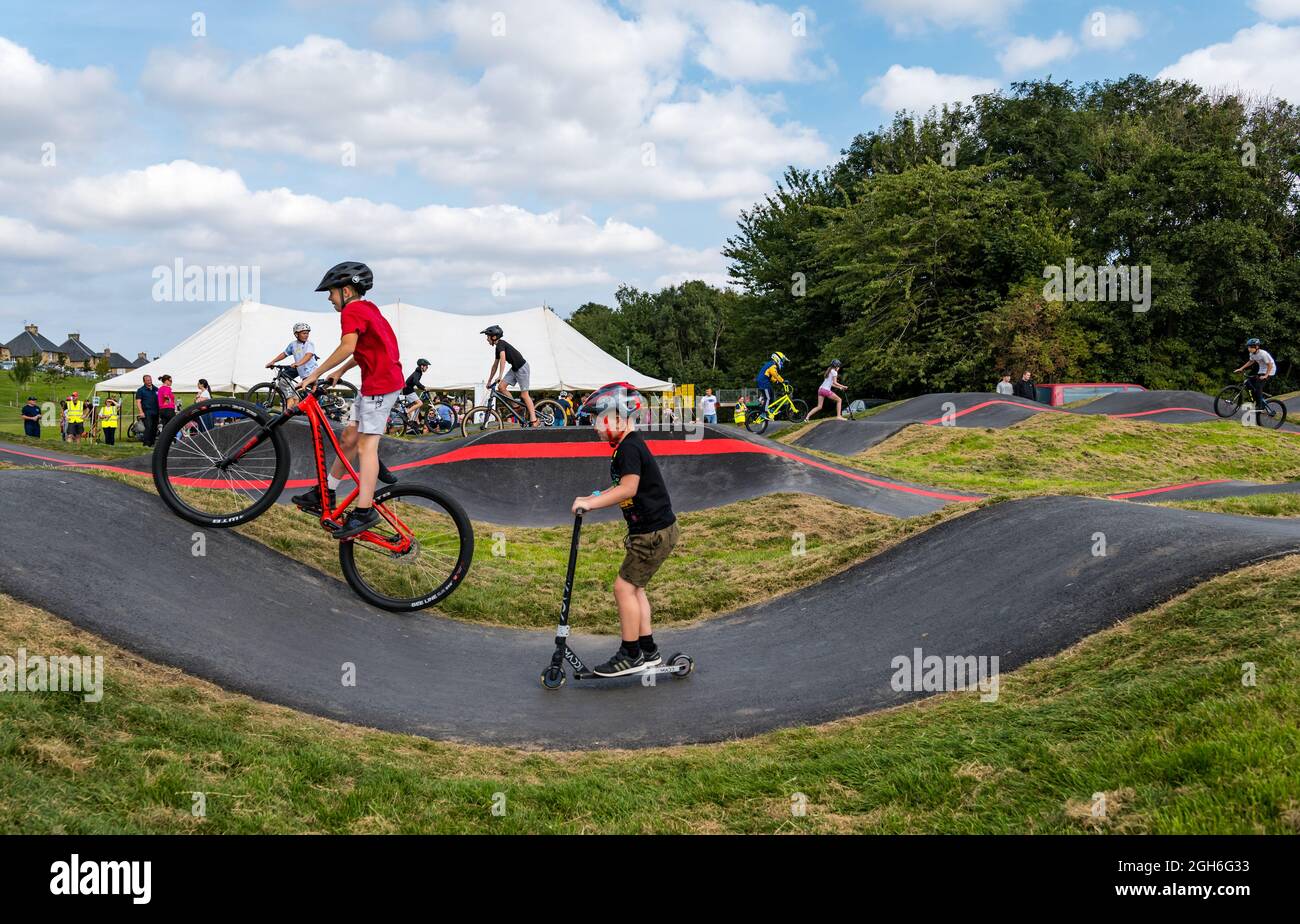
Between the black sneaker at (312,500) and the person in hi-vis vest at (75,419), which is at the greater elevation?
the person in hi-vis vest at (75,419)

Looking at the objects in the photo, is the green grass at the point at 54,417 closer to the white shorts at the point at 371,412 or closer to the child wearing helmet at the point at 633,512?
the white shorts at the point at 371,412

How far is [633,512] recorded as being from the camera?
7406mm

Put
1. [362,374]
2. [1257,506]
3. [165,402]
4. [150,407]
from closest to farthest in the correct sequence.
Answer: [362,374]
[1257,506]
[150,407]
[165,402]

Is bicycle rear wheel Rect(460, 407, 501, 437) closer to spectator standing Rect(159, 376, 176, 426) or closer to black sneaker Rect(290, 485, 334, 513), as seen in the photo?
spectator standing Rect(159, 376, 176, 426)

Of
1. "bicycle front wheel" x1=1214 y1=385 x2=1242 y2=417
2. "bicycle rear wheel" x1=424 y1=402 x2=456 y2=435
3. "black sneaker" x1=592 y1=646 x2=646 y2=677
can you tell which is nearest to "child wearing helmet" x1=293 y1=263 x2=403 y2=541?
"black sneaker" x1=592 y1=646 x2=646 y2=677

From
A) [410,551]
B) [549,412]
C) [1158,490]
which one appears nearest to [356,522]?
[410,551]

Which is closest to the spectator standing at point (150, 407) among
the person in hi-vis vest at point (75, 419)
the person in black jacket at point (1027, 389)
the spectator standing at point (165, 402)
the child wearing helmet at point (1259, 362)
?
the spectator standing at point (165, 402)

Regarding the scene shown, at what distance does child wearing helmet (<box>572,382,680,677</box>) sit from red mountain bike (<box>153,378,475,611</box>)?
Result: 146 cm

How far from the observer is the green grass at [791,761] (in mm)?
3770

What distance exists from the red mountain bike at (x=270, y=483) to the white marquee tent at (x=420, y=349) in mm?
26716

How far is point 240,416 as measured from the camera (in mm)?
7230

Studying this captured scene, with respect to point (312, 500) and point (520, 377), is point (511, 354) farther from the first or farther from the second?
point (312, 500)

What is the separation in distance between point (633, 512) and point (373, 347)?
2481 millimetres
